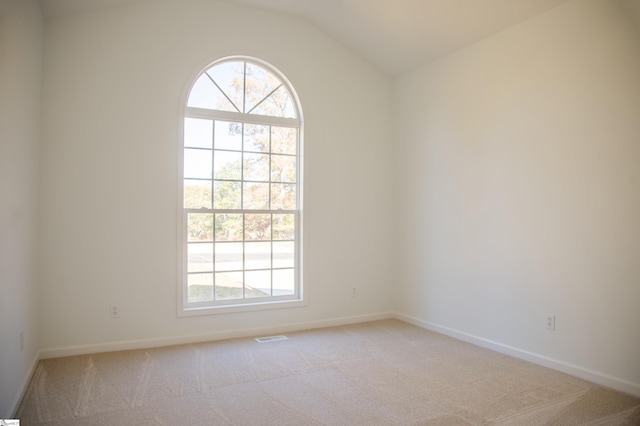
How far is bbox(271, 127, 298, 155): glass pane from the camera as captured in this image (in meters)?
4.69

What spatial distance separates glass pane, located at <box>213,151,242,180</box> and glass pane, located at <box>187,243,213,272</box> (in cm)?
71

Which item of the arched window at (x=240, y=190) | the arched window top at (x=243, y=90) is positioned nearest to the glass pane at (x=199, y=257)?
the arched window at (x=240, y=190)

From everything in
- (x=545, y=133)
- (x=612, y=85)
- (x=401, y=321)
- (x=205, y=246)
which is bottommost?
(x=401, y=321)

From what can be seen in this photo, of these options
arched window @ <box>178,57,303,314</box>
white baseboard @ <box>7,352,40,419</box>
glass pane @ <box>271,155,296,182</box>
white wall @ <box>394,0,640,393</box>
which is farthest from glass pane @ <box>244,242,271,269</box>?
white baseboard @ <box>7,352,40,419</box>

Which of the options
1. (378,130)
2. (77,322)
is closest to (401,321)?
(378,130)

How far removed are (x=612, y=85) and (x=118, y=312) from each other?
4.35 meters

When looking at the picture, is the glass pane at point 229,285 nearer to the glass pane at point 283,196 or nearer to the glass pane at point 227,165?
the glass pane at point 283,196

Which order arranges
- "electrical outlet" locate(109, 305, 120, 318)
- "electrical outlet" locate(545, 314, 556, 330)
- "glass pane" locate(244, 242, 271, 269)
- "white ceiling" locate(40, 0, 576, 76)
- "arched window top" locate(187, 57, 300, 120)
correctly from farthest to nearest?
1. "glass pane" locate(244, 242, 271, 269)
2. "arched window top" locate(187, 57, 300, 120)
3. "electrical outlet" locate(109, 305, 120, 318)
4. "white ceiling" locate(40, 0, 576, 76)
5. "electrical outlet" locate(545, 314, 556, 330)

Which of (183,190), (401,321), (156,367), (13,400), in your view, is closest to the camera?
(13,400)

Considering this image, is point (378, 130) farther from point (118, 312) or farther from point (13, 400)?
point (13, 400)

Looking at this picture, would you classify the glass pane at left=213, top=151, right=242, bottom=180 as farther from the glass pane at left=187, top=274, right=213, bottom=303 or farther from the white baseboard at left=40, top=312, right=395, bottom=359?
the white baseboard at left=40, top=312, right=395, bottom=359

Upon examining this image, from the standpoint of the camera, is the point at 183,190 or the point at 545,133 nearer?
the point at 545,133

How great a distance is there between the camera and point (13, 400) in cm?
261

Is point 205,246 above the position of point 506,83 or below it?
below
